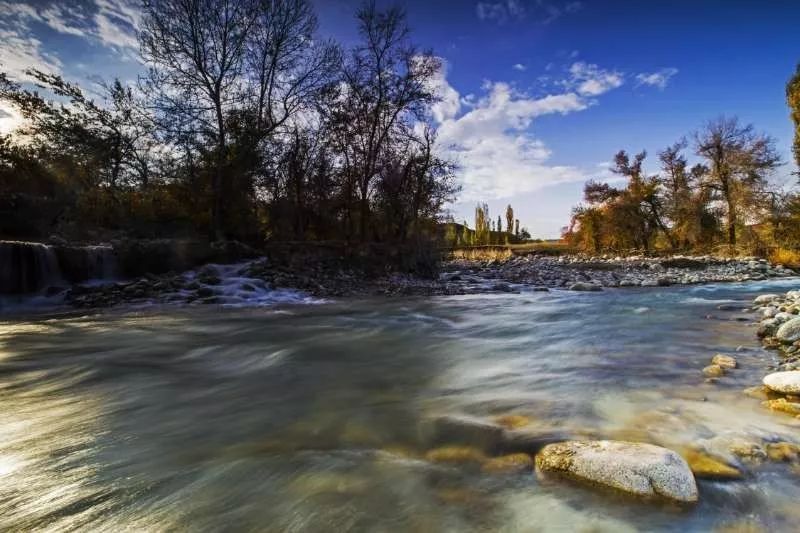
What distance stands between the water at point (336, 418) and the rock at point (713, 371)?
0.28 feet

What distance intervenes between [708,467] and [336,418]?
195 centimetres

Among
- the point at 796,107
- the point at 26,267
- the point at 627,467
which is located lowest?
the point at 627,467

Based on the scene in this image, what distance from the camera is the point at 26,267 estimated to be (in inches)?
298

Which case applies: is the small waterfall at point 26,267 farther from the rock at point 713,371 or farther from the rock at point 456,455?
the rock at point 713,371

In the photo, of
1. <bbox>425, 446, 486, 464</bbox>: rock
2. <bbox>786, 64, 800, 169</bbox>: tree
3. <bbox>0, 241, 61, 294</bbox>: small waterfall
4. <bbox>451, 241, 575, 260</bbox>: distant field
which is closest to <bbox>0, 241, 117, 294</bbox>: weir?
<bbox>0, 241, 61, 294</bbox>: small waterfall

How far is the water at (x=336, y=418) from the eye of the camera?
5.01ft

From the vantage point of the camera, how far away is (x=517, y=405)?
2734 millimetres

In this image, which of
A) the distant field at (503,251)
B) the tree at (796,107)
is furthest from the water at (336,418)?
the distant field at (503,251)

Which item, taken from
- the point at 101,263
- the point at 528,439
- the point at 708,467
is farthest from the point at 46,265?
the point at 708,467

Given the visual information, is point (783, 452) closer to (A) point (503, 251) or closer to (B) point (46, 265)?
(B) point (46, 265)

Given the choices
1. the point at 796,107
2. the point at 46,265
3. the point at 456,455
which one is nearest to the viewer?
the point at 456,455

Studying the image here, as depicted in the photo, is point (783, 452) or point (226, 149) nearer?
point (783, 452)

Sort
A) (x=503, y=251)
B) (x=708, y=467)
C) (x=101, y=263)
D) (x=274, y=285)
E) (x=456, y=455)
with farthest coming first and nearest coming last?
(x=503, y=251) < (x=274, y=285) < (x=101, y=263) < (x=456, y=455) < (x=708, y=467)

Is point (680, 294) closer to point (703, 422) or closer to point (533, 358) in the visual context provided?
point (533, 358)
